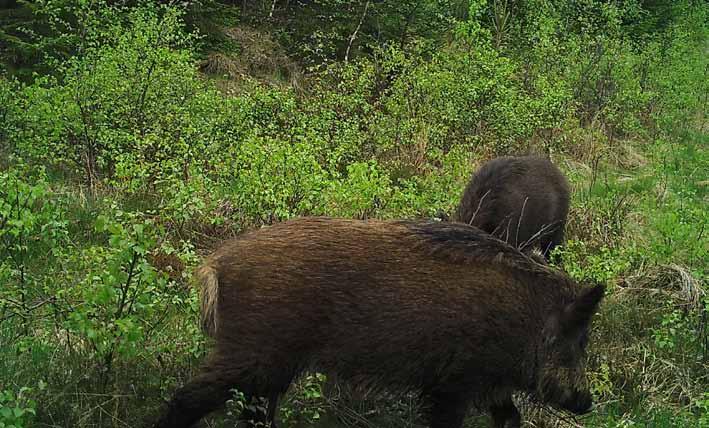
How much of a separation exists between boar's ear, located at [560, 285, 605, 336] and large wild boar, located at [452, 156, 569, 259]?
87.4 inches

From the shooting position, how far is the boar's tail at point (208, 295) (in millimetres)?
3564

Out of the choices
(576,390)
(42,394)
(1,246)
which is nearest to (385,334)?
(576,390)

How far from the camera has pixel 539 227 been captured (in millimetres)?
7129

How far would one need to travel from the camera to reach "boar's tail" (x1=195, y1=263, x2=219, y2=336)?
3.56 meters

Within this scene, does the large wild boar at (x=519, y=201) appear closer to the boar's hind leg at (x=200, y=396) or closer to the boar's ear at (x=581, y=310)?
the boar's ear at (x=581, y=310)

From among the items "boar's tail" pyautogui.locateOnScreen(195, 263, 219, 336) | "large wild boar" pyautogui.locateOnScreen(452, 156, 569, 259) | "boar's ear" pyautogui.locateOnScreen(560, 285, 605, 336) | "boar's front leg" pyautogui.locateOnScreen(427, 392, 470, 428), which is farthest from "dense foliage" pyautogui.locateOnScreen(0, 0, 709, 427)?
"boar's ear" pyautogui.locateOnScreen(560, 285, 605, 336)

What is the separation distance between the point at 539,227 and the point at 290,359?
4220 mm

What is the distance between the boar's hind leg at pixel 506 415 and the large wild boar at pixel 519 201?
7.64 ft

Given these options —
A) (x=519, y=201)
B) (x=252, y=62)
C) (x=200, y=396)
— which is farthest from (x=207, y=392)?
(x=252, y=62)

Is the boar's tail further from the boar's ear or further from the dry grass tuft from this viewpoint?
the dry grass tuft

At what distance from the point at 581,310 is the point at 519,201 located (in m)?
3.05

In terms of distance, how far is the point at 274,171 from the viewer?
18.6 feet

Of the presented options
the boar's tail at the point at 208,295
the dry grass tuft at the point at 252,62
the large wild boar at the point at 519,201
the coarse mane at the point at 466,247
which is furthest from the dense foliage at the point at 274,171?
the coarse mane at the point at 466,247

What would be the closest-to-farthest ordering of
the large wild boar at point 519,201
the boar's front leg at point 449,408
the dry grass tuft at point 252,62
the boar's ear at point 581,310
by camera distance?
the boar's front leg at point 449,408
the boar's ear at point 581,310
the large wild boar at point 519,201
the dry grass tuft at point 252,62
